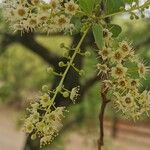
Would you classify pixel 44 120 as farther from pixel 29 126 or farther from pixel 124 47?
pixel 124 47

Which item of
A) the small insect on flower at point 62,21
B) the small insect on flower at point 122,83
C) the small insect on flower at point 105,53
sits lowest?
the small insect on flower at point 122,83

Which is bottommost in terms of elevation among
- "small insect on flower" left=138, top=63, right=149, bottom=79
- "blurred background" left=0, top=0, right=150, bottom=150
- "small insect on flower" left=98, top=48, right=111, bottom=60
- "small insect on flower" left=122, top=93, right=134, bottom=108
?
"small insect on flower" left=122, top=93, right=134, bottom=108

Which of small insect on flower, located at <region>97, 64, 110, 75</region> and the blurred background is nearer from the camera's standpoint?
small insect on flower, located at <region>97, 64, 110, 75</region>

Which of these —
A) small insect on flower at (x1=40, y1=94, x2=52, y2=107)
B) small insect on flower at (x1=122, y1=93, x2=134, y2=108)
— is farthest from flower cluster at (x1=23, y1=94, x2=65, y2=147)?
small insect on flower at (x1=122, y1=93, x2=134, y2=108)

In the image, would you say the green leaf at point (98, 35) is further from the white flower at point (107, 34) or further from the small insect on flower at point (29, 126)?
the small insect on flower at point (29, 126)

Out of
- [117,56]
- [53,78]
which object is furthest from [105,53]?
[53,78]

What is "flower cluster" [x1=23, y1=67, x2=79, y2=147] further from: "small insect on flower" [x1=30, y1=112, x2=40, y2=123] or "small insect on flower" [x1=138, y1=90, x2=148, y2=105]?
"small insect on flower" [x1=138, y1=90, x2=148, y2=105]

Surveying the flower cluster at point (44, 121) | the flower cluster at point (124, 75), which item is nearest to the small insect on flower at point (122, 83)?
the flower cluster at point (124, 75)
